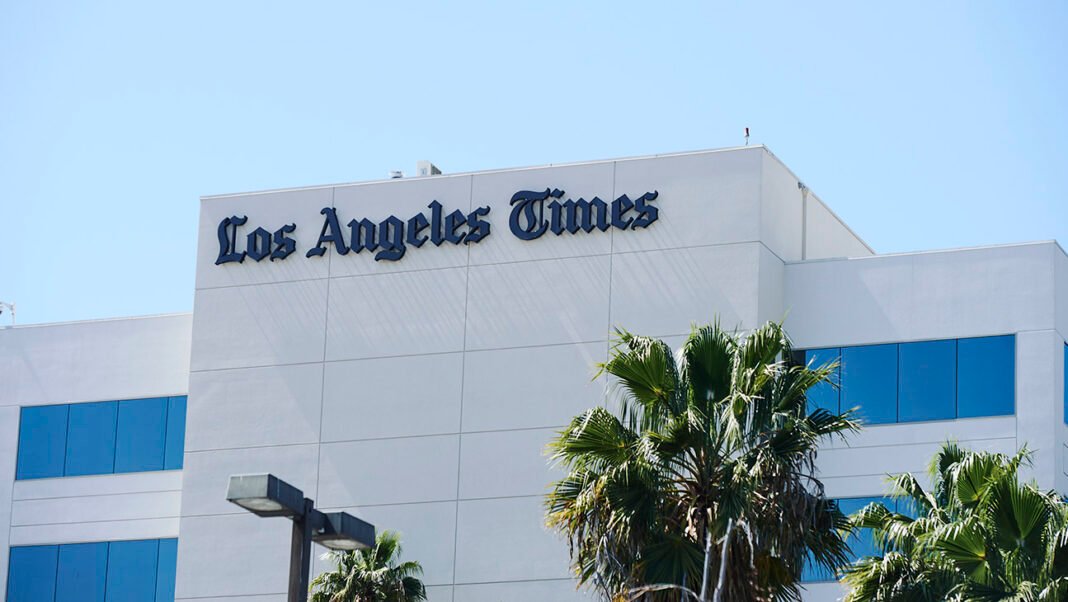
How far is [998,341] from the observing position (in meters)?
37.6

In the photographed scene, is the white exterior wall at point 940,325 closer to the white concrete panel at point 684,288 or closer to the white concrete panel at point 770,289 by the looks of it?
the white concrete panel at point 770,289

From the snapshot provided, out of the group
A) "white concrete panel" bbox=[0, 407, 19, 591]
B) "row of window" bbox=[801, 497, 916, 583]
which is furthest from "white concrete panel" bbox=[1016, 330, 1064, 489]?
"white concrete panel" bbox=[0, 407, 19, 591]

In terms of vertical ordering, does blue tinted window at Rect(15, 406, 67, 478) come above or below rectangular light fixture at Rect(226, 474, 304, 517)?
above

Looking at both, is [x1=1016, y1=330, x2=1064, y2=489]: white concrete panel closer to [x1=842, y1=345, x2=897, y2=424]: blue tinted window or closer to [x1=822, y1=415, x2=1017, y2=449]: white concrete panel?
[x1=822, y1=415, x2=1017, y2=449]: white concrete panel

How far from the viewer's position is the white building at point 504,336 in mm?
37875

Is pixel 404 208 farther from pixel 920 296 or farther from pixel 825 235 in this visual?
pixel 920 296

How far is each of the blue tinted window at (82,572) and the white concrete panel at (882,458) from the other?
16.7m

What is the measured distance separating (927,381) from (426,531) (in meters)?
10.5

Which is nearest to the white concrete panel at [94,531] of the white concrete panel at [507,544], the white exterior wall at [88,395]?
the white exterior wall at [88,395]

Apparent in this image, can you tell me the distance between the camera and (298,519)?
2186cm

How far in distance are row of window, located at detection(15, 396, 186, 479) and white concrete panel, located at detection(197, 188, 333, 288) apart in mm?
3461

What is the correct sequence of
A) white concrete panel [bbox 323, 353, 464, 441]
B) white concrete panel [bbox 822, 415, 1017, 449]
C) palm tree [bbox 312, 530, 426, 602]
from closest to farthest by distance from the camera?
white concrete panel [bbox 822, 415, 1017, 449], palm tree [bbox 312, 530, 426, 602], white concrete panel [bbox 323, 353, 464, 441]

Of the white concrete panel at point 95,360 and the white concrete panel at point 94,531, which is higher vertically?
the white concrete panel at point 95,360

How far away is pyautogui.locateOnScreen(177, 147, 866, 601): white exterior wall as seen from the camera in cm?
3866
